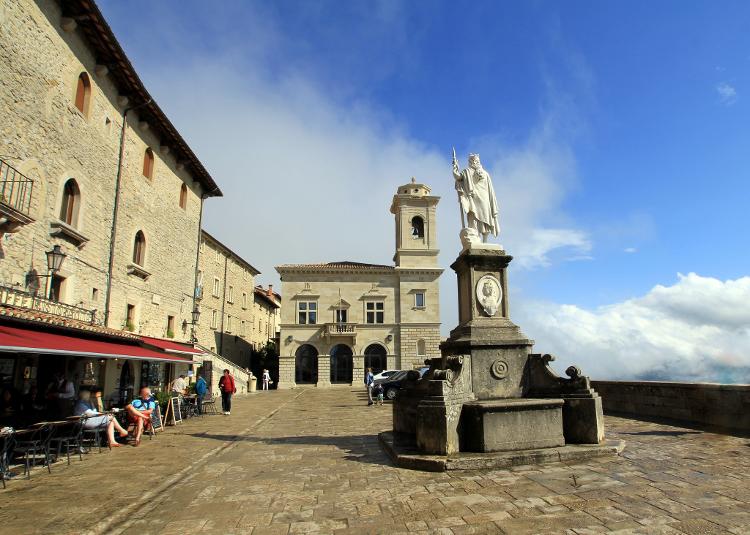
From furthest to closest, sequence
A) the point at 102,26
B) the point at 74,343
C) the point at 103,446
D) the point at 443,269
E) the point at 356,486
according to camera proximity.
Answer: the point at 443,269 < the point at 102,26 < the point at 103,446 < the point at 74,343 < the point at 356,486

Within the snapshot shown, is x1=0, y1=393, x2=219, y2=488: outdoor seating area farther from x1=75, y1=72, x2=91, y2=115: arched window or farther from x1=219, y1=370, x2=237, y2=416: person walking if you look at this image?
x1=75, y1=72, x2=91, y2=115: arched window

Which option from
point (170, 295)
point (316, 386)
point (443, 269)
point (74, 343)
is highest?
point (443, 269)

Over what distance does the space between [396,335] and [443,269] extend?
7.26 metres

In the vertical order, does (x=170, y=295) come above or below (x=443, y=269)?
below

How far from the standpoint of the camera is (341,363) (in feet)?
132

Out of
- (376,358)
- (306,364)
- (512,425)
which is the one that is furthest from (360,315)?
(512,425)

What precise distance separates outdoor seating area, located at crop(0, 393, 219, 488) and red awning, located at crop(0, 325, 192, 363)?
4.00ft

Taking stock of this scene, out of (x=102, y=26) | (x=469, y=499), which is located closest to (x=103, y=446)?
(x=469, y=499)

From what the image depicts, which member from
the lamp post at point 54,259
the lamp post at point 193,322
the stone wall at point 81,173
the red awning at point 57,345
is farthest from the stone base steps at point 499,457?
the lamp post at point 193,322

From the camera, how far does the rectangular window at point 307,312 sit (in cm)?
4056

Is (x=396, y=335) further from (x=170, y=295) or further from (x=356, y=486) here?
(x=356, y=486)

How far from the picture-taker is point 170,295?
70.9ft

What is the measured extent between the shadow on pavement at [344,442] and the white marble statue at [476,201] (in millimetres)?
4425

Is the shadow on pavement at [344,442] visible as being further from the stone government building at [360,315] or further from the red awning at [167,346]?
the stone government building at [360,315]
